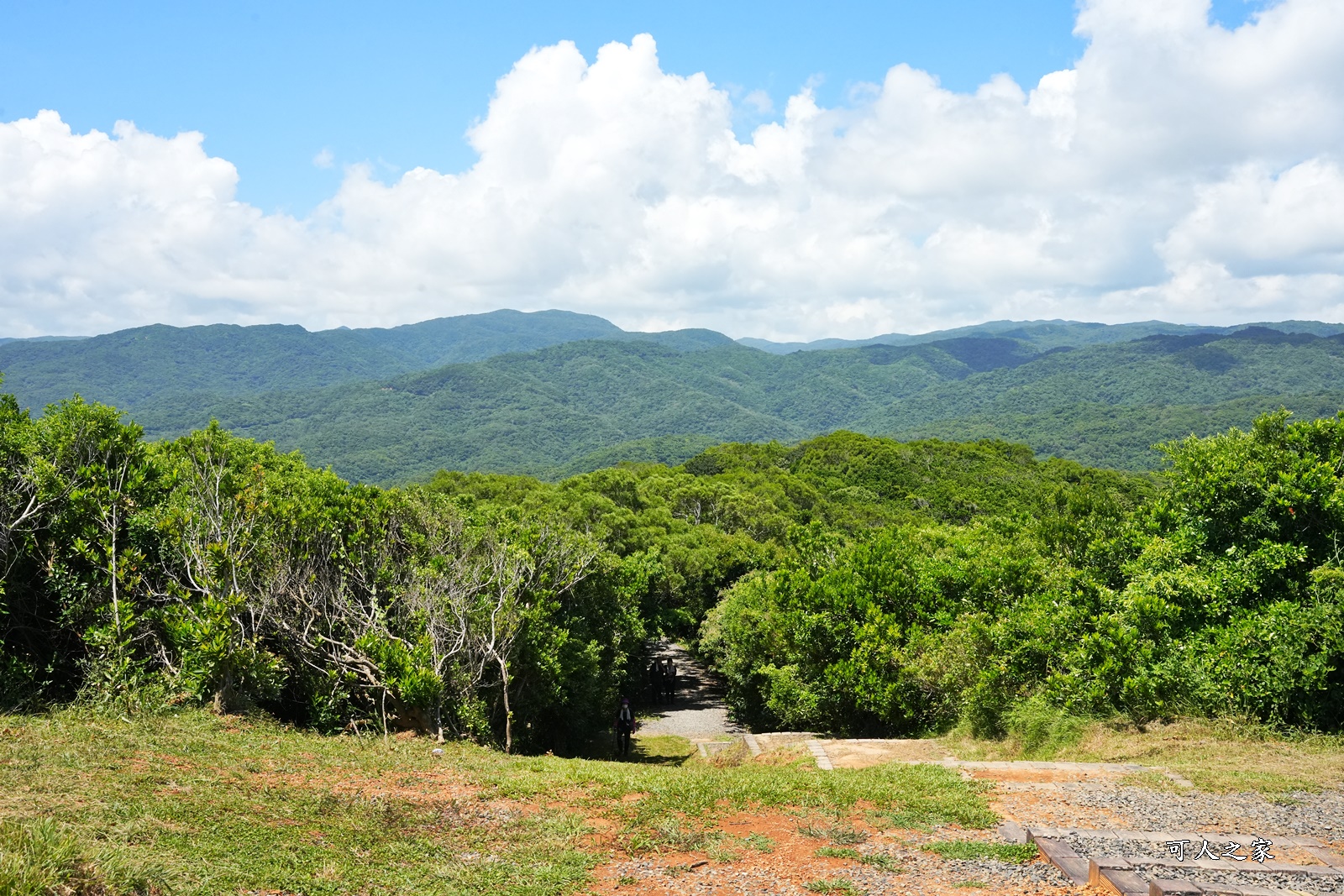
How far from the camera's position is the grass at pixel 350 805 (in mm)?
6047

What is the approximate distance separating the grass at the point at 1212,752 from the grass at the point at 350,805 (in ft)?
8.40

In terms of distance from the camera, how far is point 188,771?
27.4 feet

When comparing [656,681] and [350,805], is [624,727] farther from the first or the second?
[656,681]

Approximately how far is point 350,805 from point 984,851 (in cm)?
586

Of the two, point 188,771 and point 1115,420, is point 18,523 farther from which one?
point 1115,420

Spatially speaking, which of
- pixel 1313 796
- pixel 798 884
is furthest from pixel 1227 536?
pixel 798 884

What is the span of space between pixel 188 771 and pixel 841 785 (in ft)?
22.5

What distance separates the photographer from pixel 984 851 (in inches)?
275

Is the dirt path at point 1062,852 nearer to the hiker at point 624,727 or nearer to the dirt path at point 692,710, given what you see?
the hiker at point 624,727

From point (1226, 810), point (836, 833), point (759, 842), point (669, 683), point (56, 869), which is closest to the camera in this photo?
point (56, 869)

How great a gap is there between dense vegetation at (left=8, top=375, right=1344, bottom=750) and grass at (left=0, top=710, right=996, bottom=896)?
1.85 meters

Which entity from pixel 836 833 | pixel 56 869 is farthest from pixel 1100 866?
pixel 56 869

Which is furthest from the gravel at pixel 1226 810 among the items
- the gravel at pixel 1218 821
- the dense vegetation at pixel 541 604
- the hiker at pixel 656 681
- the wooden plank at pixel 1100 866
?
the hiker at pixel 656 681

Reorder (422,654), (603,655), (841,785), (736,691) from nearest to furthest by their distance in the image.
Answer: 1. (841,785)
2. (422,654)
3. (603,655)
4. (736,691)
